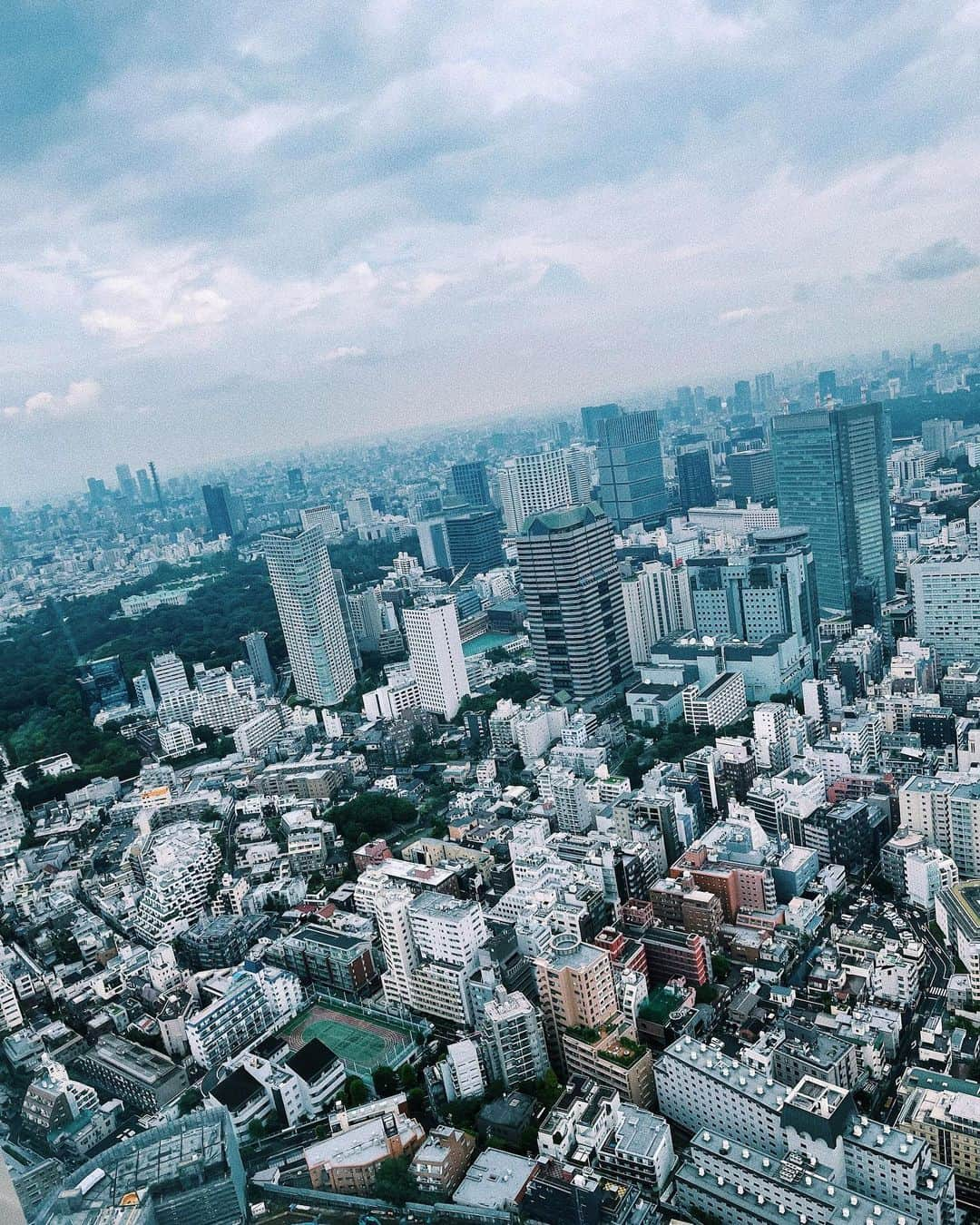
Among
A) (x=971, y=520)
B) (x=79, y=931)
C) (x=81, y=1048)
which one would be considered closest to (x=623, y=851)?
(x=81, y=1048)

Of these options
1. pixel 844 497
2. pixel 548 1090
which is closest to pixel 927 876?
pixel 548 1090

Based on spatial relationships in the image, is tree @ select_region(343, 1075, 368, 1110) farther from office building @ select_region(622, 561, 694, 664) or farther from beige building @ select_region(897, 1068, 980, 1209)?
office building @ select_region(622, 561, 694, 664)

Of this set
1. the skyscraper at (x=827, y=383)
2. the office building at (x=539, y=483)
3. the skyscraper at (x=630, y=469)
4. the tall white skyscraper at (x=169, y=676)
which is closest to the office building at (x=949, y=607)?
the tall white skyscraper at (x=169, y=676)

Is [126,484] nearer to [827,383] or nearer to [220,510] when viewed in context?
[220,510]

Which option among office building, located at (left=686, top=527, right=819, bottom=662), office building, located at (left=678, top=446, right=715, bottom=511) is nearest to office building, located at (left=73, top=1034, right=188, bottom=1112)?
office building, located at (left=686, top=527, right=819, bottom=662)

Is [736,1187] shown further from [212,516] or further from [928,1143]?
[212,516]

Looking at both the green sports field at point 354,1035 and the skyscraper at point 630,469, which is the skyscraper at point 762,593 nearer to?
the green sports field at point 354,1035
